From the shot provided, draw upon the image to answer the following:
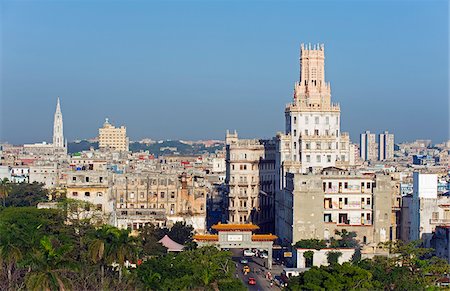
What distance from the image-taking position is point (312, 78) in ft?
288

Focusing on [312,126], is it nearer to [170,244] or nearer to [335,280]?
[170,244]

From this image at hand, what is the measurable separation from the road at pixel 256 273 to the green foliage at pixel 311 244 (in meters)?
2.77

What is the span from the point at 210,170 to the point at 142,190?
65430 millimetres

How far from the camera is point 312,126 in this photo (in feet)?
280

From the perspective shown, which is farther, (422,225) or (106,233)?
(422,225)

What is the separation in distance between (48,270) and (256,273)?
93.6ft

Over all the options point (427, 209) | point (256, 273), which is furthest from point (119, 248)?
point (427, 209)

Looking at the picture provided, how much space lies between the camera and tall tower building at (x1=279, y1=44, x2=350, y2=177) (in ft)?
275

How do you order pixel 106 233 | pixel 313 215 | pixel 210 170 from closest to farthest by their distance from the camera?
pixel 106 233 < pixel 313 215 < pixel 210 170

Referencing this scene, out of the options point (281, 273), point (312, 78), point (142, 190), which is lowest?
point (281, 273)

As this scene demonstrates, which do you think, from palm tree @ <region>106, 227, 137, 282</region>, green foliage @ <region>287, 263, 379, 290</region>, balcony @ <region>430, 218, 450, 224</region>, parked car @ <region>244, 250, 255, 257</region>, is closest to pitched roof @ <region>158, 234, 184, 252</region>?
parked car @ <region>244, 250, 255, 257</region>

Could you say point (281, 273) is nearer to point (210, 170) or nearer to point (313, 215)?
point (313, 215)

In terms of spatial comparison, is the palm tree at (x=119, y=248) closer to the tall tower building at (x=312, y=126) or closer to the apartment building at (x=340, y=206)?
the apartment building at (x=340, y=206)

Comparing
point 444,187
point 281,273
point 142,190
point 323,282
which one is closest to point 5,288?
point 323,282
